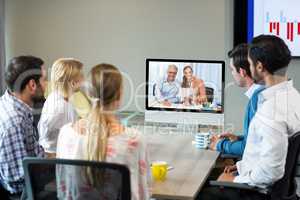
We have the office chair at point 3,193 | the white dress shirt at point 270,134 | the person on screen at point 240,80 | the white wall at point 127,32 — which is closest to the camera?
the white dress shirt at point 270,134

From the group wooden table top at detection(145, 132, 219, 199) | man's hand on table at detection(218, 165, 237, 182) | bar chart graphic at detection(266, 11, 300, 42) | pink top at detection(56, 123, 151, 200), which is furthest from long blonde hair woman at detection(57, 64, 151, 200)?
bar chart graphic at detection(266, 11, 300, 42)

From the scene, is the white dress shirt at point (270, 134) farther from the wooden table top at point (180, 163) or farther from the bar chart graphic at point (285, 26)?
the bar chart graphic at point (285, 26)

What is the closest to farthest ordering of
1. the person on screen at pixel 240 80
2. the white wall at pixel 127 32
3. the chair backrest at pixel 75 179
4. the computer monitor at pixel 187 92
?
the chair backrest at pixel 75 179, the person on screen at pixel 240 80, the computer monitor at pixel 187 92, the white wall at pixel 127 32

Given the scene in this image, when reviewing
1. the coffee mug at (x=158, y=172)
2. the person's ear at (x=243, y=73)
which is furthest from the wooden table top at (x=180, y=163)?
the person's ear at (x=243, y=73)

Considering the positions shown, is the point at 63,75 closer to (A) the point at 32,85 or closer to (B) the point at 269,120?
(A) the point at 32,85

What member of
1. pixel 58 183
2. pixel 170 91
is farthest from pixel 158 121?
pixel 58 183

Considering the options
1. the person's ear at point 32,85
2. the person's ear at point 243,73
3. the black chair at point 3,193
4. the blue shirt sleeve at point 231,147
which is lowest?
the black chair at point 3,193

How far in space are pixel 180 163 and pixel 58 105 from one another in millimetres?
873

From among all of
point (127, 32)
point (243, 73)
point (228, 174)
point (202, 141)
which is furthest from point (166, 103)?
point (228, 174)

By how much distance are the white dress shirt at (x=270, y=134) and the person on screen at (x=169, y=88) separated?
136 centimetres

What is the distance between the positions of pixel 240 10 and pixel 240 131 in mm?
1067

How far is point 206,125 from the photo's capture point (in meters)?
4.01

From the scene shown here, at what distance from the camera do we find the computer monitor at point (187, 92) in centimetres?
397

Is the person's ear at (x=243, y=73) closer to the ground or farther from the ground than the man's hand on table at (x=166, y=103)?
farther from the ground
